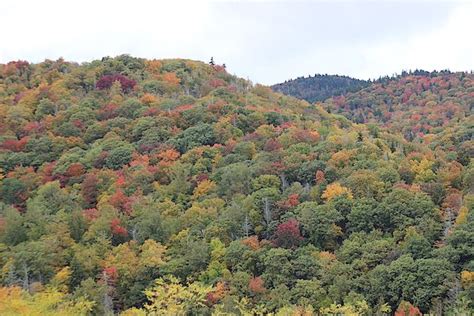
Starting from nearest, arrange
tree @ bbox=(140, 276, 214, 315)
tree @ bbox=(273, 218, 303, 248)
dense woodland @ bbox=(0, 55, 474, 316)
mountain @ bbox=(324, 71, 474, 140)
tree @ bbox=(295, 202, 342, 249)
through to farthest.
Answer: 1. tree @ bbox=(140, 276, 214, 315)
2. dense woodland @ bbox=(0, 55, 474, 316)
3. tree @ bbox=(273, 218, 303, 248)
4. tree @ bbox=(295, 202, 342, 249)
5. mountain @ bbox=(324, 71, 474, 140)

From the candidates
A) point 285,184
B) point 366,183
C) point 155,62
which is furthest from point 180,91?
point 366,183

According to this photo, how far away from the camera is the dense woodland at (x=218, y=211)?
1992 inches

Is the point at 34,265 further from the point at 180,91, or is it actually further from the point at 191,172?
the point at 180,91

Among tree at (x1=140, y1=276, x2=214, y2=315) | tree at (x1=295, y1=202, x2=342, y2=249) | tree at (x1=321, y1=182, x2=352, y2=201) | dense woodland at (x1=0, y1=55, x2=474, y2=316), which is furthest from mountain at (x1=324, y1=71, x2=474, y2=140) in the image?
tree at (x1=140, y1=276, x2=214, y2=315)

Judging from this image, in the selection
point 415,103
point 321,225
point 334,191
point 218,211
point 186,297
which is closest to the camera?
point 186,297

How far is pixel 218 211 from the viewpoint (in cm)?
6544

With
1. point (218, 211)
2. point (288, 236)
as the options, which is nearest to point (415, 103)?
point (218, 211)

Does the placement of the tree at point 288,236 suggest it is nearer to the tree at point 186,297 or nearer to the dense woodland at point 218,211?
the dense woodland at point 218,211

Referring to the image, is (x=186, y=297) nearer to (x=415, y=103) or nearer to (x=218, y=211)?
(x=218, y=211)

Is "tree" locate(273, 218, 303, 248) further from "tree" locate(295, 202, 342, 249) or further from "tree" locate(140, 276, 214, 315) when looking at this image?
"tree" locate(140, 276, 214, 315)

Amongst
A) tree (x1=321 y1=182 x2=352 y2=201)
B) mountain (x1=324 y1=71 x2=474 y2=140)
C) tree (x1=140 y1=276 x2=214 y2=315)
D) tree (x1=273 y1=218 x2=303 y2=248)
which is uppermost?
mountain (x1=324 y1=71 x2=474 y2=140)

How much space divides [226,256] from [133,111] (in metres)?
40.1

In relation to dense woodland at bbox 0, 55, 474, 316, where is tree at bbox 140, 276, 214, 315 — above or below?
below

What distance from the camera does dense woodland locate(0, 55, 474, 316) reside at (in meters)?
50.6
